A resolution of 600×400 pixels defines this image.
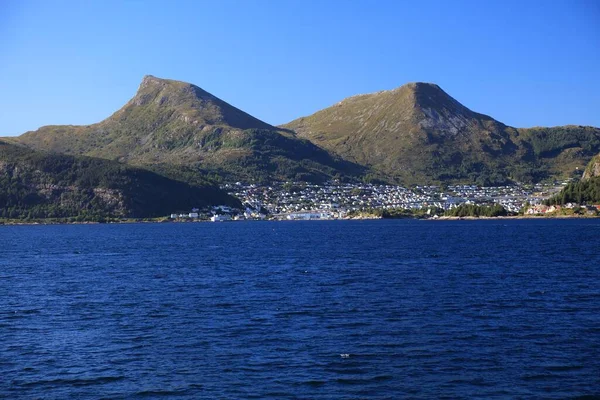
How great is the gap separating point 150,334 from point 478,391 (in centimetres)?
1632

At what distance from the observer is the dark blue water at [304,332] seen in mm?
24438

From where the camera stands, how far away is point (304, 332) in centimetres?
3266

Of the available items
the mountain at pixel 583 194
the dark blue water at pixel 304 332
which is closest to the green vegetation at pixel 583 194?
the mountain at pixel 583 194

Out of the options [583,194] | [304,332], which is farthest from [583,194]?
[304,332]

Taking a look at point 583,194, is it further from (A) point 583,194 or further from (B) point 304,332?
(B) point 304,332

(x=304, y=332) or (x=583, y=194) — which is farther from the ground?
(x=583, y=194)

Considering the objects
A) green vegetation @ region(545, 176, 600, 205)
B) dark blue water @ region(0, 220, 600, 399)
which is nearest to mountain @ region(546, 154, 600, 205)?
green vegetation @ region(545, 176, 600, 205)

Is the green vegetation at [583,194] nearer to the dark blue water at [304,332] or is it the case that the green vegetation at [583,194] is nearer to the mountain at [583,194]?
the mountain at [583,194]

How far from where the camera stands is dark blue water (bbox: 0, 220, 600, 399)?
2444 centimetres

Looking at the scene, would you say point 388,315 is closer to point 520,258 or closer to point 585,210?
point 520,258

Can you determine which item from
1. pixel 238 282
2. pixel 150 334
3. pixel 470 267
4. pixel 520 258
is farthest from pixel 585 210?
pixel 150 334

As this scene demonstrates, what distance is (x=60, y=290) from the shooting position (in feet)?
161

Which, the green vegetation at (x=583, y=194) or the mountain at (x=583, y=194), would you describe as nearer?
the mountain at (x=583, y=194)

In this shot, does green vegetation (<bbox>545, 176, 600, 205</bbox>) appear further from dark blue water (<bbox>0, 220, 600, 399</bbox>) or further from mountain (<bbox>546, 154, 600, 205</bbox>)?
dark blue water (<bbox>0, 220, 600, 399</bbox>)
